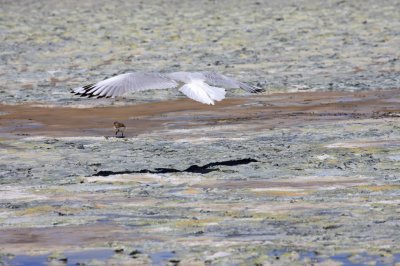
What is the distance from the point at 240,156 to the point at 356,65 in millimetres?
8543

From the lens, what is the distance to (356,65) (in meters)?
19.6

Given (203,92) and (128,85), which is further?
(128,85)

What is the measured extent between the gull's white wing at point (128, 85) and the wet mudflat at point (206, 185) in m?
0.63

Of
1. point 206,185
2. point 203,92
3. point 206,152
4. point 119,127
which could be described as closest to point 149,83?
point 203,92

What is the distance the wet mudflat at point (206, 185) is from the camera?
7.62m

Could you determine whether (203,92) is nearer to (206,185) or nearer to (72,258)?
(206,185)

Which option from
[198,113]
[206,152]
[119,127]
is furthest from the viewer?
[198,113]

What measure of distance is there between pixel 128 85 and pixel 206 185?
5.07ft

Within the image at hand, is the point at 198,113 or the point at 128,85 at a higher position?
the point at 128,85

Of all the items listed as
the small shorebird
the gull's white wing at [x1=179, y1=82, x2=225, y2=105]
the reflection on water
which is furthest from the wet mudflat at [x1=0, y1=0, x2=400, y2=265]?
the gull's white wing at [x1=179, y1=82, x2=225, y2=105]

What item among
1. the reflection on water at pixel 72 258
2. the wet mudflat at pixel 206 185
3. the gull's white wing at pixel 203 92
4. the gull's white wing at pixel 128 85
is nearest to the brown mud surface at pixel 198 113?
the wet mudflat at pixel 206 185

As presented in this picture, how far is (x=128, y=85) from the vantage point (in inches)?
436

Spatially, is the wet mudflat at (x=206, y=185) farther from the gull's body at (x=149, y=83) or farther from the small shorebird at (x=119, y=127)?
the gull's body at (x=149, y=83)

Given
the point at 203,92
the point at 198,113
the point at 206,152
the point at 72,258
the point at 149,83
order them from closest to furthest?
the point at 72,258, the point at 203,92, the point at 149,83, the point at 206,152, the point at 198,113
